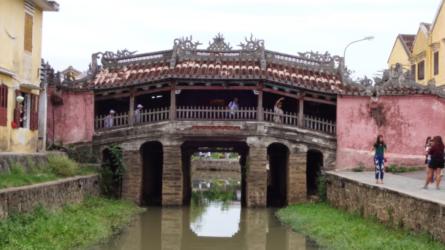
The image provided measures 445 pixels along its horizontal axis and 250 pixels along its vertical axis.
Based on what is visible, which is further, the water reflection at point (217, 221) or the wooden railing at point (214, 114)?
the wooden railing at point (214, 114)

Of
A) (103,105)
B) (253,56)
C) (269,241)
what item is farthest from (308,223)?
(103,105)

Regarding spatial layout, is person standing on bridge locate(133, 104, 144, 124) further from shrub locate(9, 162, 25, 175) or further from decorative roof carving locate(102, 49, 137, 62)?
shrub locate(9, 162, 25, 175)

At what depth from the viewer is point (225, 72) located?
78.4 feet

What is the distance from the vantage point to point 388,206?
49.9ft

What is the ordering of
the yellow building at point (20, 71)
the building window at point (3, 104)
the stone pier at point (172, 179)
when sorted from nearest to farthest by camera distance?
the building window at point (3, 104)
the yellow building at point (20, 71)
the stone pier at point (172, 179)

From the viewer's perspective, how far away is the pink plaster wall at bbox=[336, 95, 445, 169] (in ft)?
79.2

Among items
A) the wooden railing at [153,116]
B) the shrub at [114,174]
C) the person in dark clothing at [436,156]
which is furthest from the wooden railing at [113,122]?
the person in dark clothing at [436,156]

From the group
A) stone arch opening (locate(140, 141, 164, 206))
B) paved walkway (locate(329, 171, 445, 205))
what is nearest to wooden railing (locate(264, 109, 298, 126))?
paved walkway (locate(329, 171, 445, 205))

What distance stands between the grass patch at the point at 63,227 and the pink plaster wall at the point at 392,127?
344 inches

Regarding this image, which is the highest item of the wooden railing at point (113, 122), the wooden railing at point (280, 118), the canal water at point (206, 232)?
the wooden railing at point (280, 118)

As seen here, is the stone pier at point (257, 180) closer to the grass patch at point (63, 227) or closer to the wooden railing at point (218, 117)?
the wooden railing at point (218, 117)

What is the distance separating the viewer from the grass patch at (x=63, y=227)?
12227 millimetres

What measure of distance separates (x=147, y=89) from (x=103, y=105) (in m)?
3.48

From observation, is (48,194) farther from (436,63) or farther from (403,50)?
(403,50)
